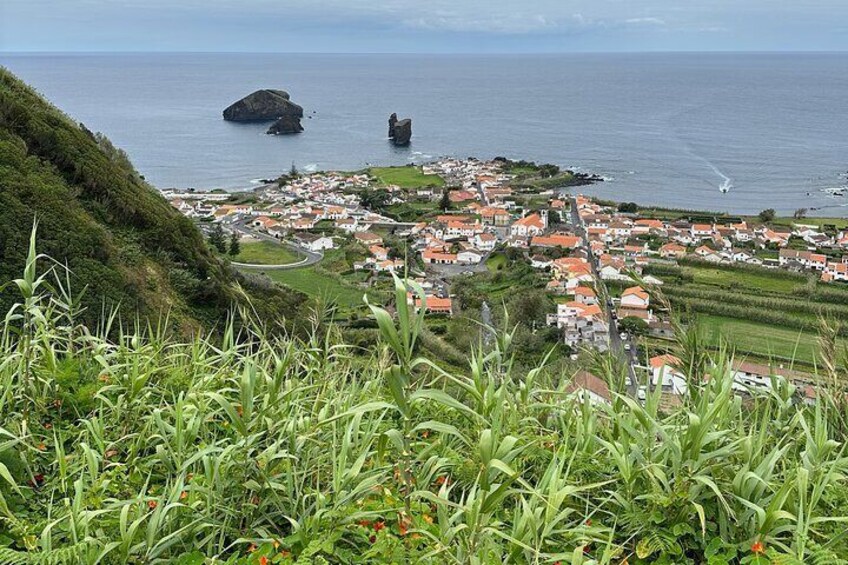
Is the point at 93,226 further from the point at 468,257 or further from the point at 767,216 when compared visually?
the point at 767,216

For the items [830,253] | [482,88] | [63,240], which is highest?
[482,88]

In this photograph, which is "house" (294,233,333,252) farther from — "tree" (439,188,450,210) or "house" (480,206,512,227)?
"tree" (439,188,450,210)

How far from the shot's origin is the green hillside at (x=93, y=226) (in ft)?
27.9

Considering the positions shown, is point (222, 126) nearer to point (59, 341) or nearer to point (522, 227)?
point (522, 227)

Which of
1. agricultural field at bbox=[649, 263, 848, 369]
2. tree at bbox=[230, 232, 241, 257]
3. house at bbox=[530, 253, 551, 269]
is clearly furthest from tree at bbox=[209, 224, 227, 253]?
agricultural field at bbox=[649, 263, 848, 369]

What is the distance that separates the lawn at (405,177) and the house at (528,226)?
13183mm

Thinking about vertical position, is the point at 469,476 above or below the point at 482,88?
below

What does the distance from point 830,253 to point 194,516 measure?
35024mm

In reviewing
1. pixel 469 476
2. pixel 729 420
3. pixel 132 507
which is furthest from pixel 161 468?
pixel 729 420

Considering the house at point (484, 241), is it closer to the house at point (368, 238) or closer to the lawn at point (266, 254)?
the house at point (368, 238)

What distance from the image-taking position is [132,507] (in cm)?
200

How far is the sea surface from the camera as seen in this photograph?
161 feet

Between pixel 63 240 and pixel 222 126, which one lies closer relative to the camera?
pixel 63 240

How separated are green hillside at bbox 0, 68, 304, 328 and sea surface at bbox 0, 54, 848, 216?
3716cm
